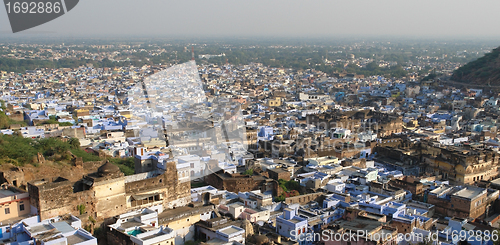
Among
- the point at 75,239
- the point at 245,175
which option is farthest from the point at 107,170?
the point at 245,175

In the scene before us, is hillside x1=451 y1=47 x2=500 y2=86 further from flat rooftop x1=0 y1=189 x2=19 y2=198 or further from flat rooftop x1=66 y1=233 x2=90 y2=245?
flat rooftop x1=0 y1=189 x2=19 y2=198

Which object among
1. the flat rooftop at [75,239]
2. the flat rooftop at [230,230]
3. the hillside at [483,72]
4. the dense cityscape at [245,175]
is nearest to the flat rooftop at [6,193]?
the dense cityscape at [245,175]

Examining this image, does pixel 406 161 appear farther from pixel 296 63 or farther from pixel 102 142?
pixel 296 63

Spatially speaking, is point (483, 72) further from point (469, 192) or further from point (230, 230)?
point (230, 230)

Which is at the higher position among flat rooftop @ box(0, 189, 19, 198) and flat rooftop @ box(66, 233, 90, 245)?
flat rooftop @ box(0, 189, 19, 198)

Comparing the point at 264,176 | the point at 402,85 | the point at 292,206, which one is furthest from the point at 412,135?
the point at 402,85

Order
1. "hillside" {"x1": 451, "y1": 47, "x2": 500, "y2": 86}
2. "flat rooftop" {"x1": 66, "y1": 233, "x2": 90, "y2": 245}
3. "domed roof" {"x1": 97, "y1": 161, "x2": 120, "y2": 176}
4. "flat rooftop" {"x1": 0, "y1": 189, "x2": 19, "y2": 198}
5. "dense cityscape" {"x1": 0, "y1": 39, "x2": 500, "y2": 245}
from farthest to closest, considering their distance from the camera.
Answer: "hillside" {"x1": 451, "y1": 47, "x2": 500, "y2": 86} < "domed roof" {"x1": 97, "y1": 161, "x2": 120, "y2": 176} < "dense cityscape" {"x1": 0, "y1": 39, "x2": 500, "y2": 245} < "flat rooftop" {"x1": 0, "y1": 189, "x2": 19, "y2": 198} < "flat rooftop" {"x1": 66, "y1": 233, "x2": 90, "y2": 245}

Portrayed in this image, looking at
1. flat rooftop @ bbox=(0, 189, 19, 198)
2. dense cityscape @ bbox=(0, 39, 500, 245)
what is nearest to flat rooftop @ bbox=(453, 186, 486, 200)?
dense cityscape @ bbox=(0, 39, 500, 245)

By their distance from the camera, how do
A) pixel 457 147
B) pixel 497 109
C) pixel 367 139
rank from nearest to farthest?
1. pixel 457 147
2. pixel 367 139
3. pixel 497 109

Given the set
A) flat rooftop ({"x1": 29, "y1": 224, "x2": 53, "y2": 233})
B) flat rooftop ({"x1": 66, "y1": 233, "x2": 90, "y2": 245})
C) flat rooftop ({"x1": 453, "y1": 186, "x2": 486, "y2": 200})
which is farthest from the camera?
flat rooftop ({"x1": 453, "y1": 186, "x2": 486, "y2": 200})
